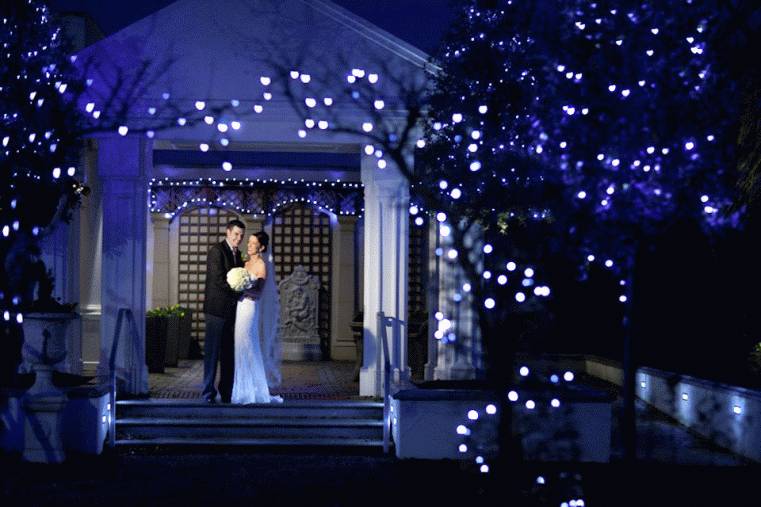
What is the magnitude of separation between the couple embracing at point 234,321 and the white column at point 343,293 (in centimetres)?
742

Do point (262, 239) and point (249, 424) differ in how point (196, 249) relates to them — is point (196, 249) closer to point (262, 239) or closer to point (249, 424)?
point (262, 239)

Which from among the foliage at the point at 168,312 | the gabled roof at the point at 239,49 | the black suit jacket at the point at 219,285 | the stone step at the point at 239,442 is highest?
the gabled roof at the point at 239,49

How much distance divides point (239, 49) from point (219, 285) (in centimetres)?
280

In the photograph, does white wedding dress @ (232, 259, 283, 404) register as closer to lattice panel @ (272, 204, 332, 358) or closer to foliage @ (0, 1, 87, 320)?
foliage @ (0, 1, 87, 320)

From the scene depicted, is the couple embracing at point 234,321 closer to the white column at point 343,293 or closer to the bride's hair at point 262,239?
the bride's hair at point 262,239

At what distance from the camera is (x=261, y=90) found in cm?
1281

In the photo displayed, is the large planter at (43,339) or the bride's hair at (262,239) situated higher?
the bride's hair at (262,239)

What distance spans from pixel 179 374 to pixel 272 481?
6.86m

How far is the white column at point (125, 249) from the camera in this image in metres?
12.7

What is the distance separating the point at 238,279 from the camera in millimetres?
11672

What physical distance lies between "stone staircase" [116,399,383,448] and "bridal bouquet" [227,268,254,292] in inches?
47.2

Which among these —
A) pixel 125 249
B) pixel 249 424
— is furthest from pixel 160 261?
pixel 249 424

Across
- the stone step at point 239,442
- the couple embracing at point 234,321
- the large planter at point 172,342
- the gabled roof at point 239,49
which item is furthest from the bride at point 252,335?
the large planter at point 172,342

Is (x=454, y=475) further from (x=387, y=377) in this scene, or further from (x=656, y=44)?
(x=656, y=44)
